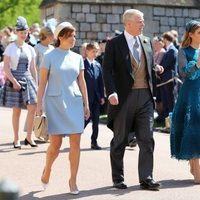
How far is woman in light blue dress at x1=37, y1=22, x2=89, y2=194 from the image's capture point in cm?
750

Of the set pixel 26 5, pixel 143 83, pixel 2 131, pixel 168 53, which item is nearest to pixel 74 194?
pixel 143 83

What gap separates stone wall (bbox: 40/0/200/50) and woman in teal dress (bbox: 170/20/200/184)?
587 inches

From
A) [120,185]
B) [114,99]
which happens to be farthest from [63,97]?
[120,185]

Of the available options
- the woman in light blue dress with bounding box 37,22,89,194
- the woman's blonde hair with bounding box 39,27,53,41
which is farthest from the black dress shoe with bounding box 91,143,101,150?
the woman in light blue dress with bounding box 37,22,89,194

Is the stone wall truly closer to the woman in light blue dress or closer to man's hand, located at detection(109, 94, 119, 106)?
the woman in light blue dress

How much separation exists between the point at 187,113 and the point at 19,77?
11.5 feet

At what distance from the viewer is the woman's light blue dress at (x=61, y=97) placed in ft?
24.6

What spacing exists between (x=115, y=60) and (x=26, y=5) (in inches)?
1604

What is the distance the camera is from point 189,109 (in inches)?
324

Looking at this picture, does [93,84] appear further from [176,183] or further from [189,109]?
[176,183]

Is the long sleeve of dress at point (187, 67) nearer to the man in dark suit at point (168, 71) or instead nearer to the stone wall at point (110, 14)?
the man in dark suit at point (168, 71)

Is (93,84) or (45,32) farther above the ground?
(45,32)

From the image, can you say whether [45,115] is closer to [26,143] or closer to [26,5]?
[26,143]

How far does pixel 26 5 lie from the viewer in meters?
47.9
